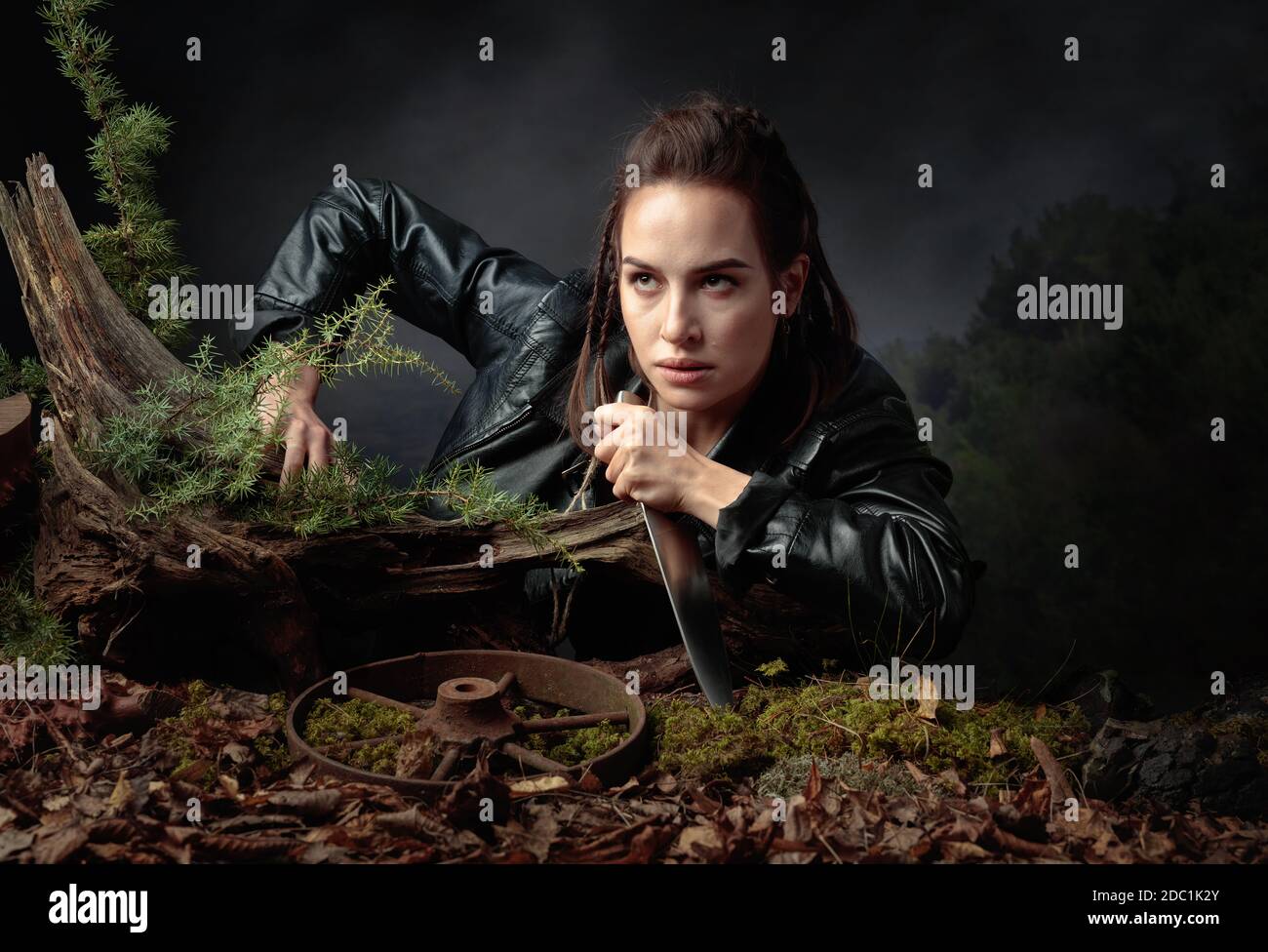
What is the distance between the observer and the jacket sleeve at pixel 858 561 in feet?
9.59

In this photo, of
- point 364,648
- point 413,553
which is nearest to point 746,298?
point 413,553

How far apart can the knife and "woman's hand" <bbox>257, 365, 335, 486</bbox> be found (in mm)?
975

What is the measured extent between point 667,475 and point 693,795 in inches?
33.1

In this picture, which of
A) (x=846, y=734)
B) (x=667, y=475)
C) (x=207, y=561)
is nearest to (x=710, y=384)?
(x=667, y=475)

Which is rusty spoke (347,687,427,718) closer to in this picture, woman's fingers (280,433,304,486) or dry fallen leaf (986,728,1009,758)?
woman's fingers (280,433,304,486)

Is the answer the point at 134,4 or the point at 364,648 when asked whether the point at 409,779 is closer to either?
the point at 364,648

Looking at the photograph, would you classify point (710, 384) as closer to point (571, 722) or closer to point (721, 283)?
point (721, 283)

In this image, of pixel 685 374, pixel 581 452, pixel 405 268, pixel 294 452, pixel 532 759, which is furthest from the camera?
pixel 405 268

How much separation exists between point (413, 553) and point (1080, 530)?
3390 millimetres

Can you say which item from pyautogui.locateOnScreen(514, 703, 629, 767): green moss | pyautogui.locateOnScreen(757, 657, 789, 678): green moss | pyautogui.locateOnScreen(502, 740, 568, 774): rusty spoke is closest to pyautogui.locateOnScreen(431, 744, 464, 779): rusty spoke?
pyautogui.locateOnScreen(502, 740, 568, 774): rusty spoke

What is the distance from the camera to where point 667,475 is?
9.68ft

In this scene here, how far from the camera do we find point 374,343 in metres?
3.05

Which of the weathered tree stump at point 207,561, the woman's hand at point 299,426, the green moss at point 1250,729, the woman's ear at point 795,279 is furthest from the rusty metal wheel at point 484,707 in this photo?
the green moss at point 1250,729

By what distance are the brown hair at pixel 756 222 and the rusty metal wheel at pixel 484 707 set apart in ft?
3.09
